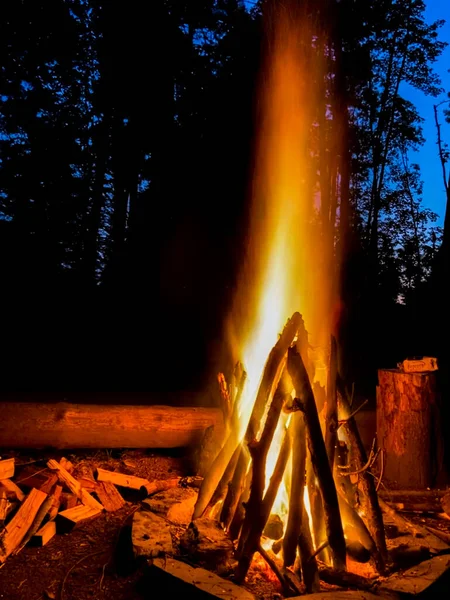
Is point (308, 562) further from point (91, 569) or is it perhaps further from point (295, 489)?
point (91, 569)

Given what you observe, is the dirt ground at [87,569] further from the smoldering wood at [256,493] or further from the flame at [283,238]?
the flame at [283,238]

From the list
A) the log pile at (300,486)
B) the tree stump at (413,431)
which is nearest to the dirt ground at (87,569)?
the log pile at (300,486)

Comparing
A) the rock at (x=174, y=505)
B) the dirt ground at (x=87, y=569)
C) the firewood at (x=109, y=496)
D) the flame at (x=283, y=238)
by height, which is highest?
the flame at (x=283, y=238)

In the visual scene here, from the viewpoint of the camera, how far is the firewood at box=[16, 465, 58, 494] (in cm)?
370

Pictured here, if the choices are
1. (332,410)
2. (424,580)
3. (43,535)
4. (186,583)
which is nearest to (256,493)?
(186,583)

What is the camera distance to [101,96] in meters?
13.1

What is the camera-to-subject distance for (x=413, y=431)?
4.09 meters

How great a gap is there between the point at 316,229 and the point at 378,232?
606cm

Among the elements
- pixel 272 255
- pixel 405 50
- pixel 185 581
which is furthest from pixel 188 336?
pixel 405 50

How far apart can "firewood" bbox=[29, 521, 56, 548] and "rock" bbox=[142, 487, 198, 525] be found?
63cm

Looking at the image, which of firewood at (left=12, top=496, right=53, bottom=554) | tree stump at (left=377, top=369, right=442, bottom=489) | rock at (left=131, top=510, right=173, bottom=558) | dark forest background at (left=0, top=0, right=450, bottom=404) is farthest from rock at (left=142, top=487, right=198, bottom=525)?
dark forest background at (left=0, top=0, right=450, bottom=404)

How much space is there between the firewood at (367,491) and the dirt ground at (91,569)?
17.1 inches

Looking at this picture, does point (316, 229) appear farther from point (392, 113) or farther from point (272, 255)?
point (272, 255)

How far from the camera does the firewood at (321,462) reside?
2.55 meters
